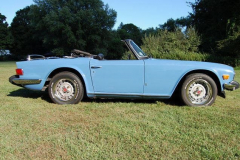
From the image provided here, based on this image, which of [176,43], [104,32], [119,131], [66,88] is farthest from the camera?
[104,32]

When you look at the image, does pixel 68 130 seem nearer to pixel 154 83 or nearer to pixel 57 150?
pixel 57 150

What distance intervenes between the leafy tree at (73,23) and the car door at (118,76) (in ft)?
107

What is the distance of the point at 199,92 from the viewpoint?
3.83 m

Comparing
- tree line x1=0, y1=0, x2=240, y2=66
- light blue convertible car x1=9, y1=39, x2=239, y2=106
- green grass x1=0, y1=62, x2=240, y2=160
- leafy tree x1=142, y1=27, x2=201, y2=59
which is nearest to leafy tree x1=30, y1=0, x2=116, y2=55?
tree line x1=0, y1=0, x2=240, y2=66

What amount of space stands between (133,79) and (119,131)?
4.35ft

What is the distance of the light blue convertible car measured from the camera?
373 cm

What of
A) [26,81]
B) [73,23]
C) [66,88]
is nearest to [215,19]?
[73,23]


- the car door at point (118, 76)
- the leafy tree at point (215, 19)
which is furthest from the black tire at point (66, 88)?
the leafy tree at point (215, 19)

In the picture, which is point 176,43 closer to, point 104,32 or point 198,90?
point 198,90

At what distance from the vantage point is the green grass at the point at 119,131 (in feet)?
7.00

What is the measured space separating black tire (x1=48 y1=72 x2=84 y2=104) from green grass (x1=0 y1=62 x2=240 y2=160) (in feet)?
0.58

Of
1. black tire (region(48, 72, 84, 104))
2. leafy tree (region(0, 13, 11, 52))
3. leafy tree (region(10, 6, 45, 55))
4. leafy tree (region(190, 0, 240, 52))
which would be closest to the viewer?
black tire (region(48, 72, 84, 104))

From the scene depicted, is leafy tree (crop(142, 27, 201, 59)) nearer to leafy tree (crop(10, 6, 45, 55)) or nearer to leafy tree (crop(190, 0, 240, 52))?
leafy tree (crop(190, 0, 240, 52))

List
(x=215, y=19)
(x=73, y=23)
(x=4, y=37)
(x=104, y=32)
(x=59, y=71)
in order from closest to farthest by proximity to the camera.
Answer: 1. (x=59, y=71)
2. (x=215, y=19)
3. (x=73, y=23)
4. (x=104, y=32)
5. (x=4, y=37)
